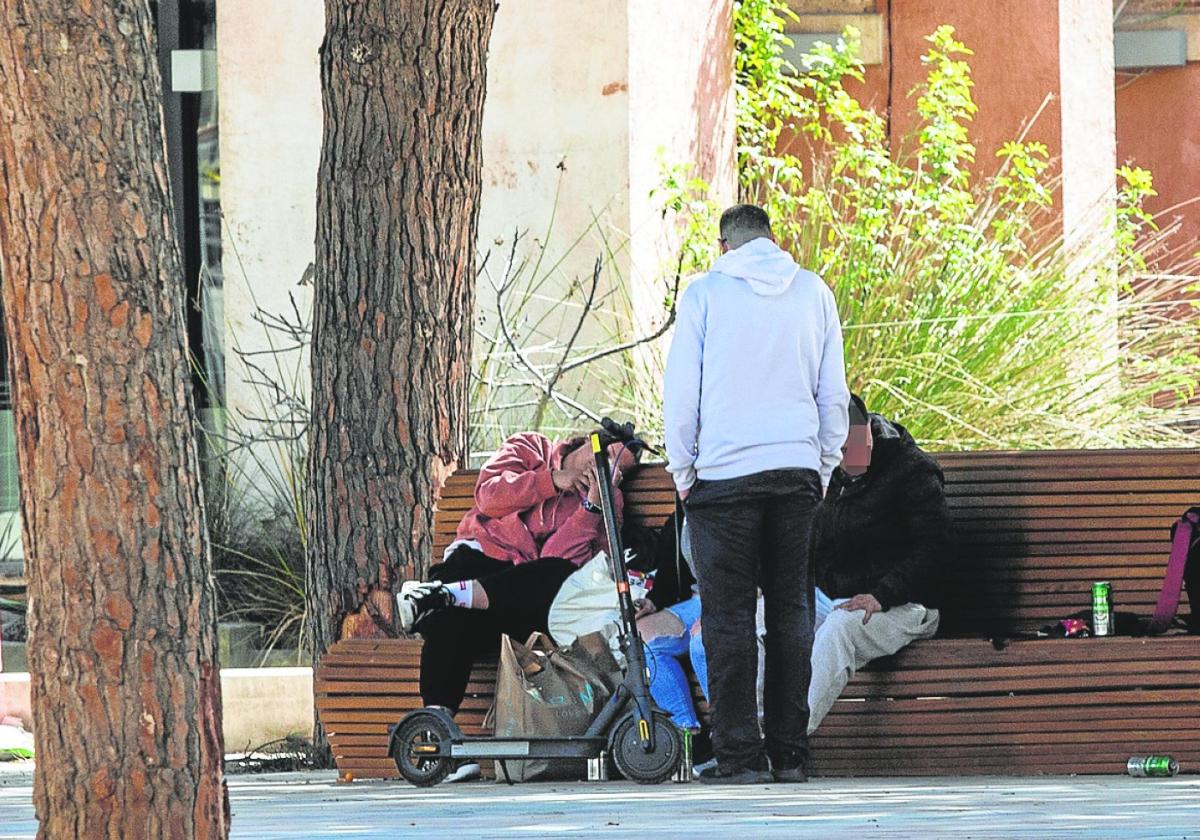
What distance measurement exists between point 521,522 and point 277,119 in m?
4.48

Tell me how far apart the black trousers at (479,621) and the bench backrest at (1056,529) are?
1237 mm

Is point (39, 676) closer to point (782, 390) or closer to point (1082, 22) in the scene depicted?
point (782, 390)

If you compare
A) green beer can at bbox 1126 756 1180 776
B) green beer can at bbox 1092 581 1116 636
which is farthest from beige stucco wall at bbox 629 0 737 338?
green beer can at bbox 1126 756 1180 776

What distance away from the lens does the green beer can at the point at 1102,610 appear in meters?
6.43

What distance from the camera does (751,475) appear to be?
5.91 meters

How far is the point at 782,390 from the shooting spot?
235 inches

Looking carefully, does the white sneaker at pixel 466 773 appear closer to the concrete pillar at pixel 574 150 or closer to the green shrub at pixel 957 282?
the green shrub at pixel 957 282

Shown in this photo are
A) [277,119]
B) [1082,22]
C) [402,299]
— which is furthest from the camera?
[1082,22]

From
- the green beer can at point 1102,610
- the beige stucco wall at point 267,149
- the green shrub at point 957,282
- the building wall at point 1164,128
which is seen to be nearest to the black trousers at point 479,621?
the green beer can at point 1102,610

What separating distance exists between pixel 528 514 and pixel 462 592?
54cm

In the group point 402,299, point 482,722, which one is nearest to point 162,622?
point 482,722

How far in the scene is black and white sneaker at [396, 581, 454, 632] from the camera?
6.46m

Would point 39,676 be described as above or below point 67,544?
below

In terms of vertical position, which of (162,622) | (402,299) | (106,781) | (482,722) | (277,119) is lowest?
(482,722)
